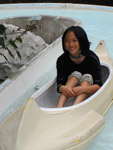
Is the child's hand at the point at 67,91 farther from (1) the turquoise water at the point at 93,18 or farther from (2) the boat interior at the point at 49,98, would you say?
(1) the turquoise water at the point at 93,18

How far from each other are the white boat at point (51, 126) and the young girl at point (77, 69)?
0.44ft

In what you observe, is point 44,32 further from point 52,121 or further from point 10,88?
point 52,121

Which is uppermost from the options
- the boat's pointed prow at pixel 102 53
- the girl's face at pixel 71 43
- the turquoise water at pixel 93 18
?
the girl's face at pixel 71 43

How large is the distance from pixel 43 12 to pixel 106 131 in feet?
12.5

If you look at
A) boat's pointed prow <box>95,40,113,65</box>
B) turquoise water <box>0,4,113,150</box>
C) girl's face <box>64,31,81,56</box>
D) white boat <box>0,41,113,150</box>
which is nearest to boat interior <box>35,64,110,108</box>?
white boat <box>0,41,113,150</box>

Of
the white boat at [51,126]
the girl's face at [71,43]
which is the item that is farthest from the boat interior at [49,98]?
the girl's face at [71,43]

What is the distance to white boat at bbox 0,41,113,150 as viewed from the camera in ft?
4.27

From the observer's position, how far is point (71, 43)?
5.82 ft

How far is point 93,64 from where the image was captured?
188 cm

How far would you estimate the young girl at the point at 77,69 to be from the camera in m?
1.76

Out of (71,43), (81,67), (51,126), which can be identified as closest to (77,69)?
(81,67)

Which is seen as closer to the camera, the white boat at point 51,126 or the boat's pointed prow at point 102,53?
the white boat at point 51,126

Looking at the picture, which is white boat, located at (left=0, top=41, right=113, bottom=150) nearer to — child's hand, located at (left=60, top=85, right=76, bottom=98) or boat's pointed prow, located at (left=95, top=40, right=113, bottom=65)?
child's hand, located at (left=60, top=85, right=76, bottom=98)

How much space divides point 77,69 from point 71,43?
26cm
